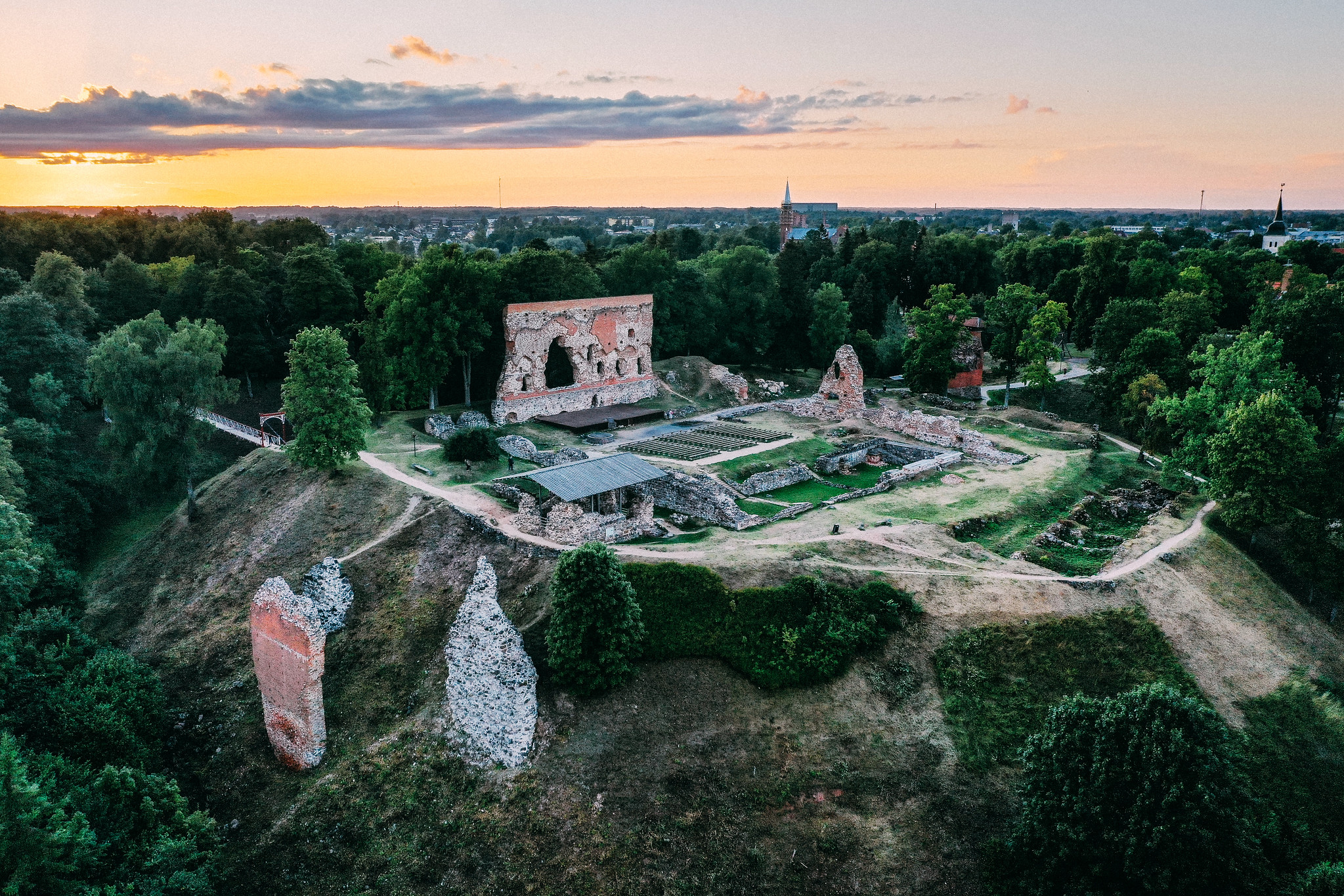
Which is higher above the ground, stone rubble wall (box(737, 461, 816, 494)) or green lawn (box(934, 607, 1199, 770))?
stone rubble wall (box(737, 461, 816, 494))

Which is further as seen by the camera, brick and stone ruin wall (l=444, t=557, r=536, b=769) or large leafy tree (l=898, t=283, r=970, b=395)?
large leafy tree (l=898, t=283, r=970, b=395)

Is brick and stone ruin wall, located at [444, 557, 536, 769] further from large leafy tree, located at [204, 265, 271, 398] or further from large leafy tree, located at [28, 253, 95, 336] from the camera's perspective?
large leafy tree, located at [28, 253, 95, 336]

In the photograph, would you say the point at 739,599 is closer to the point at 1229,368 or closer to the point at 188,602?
the point at 188,602

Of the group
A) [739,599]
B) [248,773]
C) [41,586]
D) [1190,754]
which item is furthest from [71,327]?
[1190,754]

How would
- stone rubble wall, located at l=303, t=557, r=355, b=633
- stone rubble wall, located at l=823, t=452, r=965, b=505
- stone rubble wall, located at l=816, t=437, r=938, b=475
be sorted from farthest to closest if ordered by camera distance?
1. stone rubble wall, located at l=816, t=437, r=938, b=475
2. stone rubble wall, located at l=823, t=452, r=965, b=505
3. stone rubble wall, located at l=303, t=557, r=355, b=633

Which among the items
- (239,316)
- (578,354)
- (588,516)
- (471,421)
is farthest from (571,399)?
(239,316)

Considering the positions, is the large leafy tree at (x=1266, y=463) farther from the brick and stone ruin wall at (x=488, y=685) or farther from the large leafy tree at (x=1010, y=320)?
the brick and stone ruin wall at (x=488, y=685)

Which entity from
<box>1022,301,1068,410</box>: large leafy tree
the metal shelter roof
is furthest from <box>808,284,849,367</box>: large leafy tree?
the metal shelter roof
